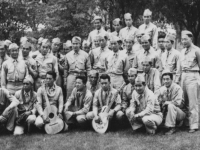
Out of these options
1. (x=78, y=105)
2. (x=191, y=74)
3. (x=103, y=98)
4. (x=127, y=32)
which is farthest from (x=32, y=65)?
(x=191, y=74)

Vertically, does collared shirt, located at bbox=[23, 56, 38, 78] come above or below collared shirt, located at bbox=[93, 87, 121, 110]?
above

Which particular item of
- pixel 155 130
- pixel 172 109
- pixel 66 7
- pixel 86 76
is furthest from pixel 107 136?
pixel 66 7

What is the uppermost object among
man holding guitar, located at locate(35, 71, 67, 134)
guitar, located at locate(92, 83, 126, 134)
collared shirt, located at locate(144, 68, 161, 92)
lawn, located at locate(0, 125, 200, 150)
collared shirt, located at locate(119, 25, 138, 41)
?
collared shirt, located at locate(119, 25, 138, 41)

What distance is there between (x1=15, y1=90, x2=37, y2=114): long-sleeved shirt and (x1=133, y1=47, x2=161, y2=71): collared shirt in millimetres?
2934

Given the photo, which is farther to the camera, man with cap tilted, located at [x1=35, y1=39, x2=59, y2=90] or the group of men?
man with cap tilted, located at [x1=35, y1=39, x2=59, y2=90]

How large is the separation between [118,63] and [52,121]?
246 cm

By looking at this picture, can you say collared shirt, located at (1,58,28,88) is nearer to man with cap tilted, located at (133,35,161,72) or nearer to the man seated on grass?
man with cap tilted, located at (133,35,161,72)

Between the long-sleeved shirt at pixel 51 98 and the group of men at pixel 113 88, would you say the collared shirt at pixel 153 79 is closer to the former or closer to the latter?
the group of men at pixel 113 88

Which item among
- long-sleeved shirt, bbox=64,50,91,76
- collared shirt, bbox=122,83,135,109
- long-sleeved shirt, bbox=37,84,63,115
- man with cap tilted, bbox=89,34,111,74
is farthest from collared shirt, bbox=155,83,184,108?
long-sleeved shirt, bbox=37,84,63,115

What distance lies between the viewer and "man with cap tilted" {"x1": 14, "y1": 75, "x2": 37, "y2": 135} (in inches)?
305

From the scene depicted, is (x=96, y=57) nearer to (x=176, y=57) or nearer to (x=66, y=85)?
(x=66, y=85)

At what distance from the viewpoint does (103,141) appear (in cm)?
710

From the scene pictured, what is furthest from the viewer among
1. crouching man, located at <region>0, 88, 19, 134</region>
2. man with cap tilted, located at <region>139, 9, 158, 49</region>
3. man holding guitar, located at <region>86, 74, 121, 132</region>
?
man with cap tilted, located at <region>139, 9, 158, 49</region>

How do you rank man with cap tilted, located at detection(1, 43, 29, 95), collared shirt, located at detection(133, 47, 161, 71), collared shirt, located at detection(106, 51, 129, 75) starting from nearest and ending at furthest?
man with cap tilted, located at detection(1, 43, 29, 95) → collared shirt, located at detection(133, 47, 161, 71) → collared shirt, located at detection(106, 51, 129, 75)
